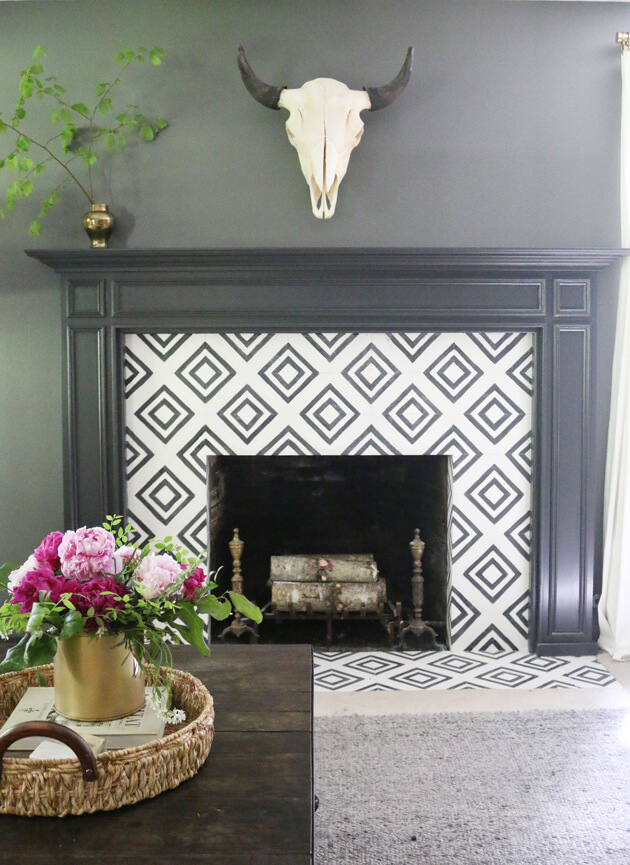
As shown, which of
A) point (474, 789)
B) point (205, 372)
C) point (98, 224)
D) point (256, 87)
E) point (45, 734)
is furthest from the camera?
point (205, 372)

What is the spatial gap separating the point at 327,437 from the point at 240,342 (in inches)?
21.5

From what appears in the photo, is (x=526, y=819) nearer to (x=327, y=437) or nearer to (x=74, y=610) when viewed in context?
(x=74, y=610)

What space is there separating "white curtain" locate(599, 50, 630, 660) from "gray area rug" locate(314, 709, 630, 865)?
0.60 meters

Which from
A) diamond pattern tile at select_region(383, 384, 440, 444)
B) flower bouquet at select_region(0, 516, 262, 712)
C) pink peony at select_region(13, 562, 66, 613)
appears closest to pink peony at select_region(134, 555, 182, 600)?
flower bouquet at select_region(0, 516, 262, 712)

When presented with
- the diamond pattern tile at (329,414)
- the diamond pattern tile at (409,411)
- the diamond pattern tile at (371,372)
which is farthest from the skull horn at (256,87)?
the diamond pattern tile at (409,411)

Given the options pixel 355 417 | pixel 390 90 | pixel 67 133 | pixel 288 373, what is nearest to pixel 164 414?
pixel 288 373

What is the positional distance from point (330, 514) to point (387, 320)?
38.4 inches

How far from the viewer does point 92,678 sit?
1301 millimetres

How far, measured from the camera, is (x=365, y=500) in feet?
11.4

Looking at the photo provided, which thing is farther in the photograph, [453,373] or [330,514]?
[330,514]

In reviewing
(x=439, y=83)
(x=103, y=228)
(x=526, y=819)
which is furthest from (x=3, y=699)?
(x=439, y=83)

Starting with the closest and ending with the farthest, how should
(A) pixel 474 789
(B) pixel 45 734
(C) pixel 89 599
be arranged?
1. (B) pixel 45 734
2. (C) pixel 89 599
3. (A) pixel 474 789

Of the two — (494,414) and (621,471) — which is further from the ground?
(494,414)

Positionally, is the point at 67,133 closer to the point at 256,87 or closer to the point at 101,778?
the point at 256,87
